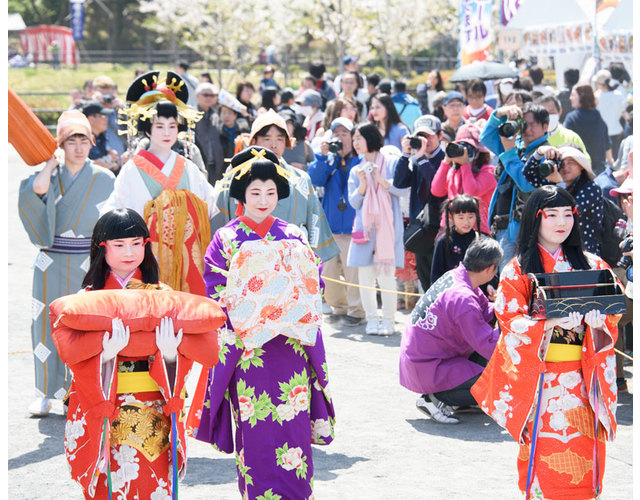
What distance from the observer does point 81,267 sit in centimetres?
623

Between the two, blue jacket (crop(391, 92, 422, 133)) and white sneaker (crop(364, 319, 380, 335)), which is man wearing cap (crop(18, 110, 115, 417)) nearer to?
white sneaker (crop(364, 319, 380, 335))

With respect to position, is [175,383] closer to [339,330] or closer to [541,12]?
[339,330]

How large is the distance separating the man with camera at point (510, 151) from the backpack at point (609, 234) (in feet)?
1.75

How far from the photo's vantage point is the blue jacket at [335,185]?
28.8 ft

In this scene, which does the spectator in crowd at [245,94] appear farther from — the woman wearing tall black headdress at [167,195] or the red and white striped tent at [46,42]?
the red and white striped tent at [46,42]

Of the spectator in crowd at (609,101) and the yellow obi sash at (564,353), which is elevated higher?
the spectator in crowd at (609,101)

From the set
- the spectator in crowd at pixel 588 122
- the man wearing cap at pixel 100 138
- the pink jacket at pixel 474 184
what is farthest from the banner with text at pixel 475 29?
the pink jacket at pixel 474 184

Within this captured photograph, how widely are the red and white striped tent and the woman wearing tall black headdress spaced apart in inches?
1499

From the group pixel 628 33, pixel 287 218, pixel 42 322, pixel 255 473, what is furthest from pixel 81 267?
pixel 628 33

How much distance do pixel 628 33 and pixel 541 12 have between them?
4.79 feet

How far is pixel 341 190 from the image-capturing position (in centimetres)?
877

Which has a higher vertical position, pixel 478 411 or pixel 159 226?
pixel 159 226

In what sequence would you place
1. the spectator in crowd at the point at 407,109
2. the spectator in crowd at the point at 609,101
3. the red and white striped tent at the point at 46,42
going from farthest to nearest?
the red and white striped tent at the point at 46,42 < the spectator in crowd at the point at 609,101 < the spectator in crowd at the point at 407,109

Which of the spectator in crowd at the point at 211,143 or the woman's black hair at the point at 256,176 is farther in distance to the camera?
the spectator in crowd at the point at 211,143
